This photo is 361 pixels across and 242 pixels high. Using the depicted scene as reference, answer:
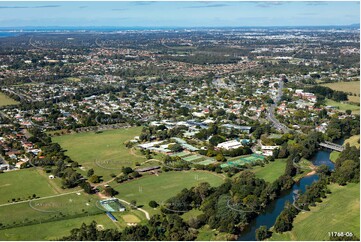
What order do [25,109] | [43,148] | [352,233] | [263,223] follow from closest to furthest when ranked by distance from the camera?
[352,233], [263,223], [43,148], [25,109]

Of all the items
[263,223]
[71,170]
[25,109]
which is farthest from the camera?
[25,109]

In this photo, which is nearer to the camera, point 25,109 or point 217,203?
point 217,203

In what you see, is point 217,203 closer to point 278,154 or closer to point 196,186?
point 196,186

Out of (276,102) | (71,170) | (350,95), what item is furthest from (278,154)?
(350,95)

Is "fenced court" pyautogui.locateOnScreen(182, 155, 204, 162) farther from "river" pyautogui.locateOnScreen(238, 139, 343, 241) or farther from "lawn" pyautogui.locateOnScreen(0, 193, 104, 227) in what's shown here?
"lawn" pyautogui.locateOnScreen(0, 193, 104, 227)

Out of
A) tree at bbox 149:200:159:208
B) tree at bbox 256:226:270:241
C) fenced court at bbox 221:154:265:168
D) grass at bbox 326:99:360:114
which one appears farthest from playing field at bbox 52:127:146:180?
grass at bbox 326:99:360:114
